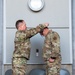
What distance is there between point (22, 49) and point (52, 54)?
55cm

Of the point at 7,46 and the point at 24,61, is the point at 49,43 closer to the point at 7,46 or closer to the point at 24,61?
the point at 24,61

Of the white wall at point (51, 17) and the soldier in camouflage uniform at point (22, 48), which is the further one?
the white wall at point (51, 17)

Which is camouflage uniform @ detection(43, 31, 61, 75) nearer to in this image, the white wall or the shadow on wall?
the shadow on wall

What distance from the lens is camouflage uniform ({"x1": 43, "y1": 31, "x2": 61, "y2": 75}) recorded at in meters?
5.22

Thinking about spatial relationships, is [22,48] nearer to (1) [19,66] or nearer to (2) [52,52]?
(1) [19,66]

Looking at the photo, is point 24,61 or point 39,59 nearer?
point 24,61

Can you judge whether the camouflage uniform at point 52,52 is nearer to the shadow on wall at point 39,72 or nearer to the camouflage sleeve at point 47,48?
the camouflage sleeve at point 47,48

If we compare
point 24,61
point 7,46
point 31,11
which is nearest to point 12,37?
point 7,46

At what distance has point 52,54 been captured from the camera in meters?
5.25

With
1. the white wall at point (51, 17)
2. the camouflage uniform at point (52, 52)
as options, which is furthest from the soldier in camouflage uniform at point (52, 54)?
the white wall at point (51, 17)

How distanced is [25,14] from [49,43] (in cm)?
117

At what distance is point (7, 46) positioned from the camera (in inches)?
245

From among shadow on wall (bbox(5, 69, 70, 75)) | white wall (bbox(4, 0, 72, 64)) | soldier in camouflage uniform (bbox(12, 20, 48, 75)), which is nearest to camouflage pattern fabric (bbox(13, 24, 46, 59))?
soldier in camouflage uniform (bbox(12, 20, 48, 75))

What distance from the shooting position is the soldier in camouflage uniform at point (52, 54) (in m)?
5.23
